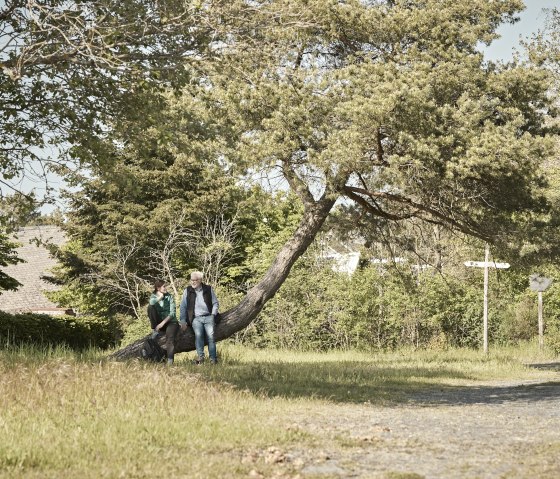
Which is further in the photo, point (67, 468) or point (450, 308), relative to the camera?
point (450, 308)

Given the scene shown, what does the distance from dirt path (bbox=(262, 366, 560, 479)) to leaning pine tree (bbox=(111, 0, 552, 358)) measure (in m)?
4.93

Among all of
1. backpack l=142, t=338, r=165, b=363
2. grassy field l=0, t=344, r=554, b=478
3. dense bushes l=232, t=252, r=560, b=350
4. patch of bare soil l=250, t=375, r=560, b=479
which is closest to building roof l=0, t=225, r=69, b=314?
dense bushes l=232, t=252, r=560, b=350

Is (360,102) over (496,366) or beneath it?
over

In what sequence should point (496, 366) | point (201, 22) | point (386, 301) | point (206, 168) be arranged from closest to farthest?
1. point (201, 22)
2. point (206, 168)
3. point (496, 366)
4. point (386, 301)

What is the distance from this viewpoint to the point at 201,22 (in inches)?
402

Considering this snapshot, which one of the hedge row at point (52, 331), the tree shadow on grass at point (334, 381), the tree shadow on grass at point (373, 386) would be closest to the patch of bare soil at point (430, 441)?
the tree shadow on grass at point (373, 386)

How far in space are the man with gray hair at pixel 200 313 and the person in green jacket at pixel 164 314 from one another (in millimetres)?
367

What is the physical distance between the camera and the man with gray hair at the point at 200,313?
15.8 meters

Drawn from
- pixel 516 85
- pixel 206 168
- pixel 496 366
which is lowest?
pixel 496 366

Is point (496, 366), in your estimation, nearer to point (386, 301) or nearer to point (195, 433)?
point (386, 301)

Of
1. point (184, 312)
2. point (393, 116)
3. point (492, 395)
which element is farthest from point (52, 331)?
point (492, 395)

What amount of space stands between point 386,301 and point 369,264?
→ 153 cm

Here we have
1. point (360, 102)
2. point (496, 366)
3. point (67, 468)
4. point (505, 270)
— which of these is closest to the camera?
point (67, 468)

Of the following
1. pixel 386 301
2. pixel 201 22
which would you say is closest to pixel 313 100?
pixel 201 22
